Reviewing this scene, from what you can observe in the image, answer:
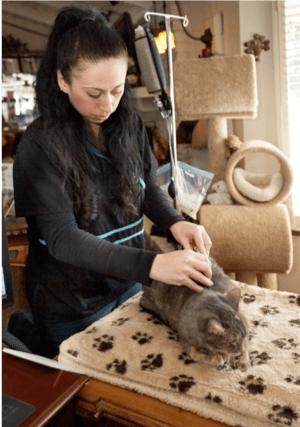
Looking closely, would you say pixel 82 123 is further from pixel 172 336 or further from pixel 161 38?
pixel 161 38

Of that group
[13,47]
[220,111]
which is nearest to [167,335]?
[220,111]

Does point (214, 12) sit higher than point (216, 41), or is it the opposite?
point (214, 12)

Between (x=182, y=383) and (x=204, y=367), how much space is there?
63 millimetres

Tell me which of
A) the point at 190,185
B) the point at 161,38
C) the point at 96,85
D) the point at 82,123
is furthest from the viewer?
the point at 161,38

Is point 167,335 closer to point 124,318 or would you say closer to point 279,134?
point 124,318

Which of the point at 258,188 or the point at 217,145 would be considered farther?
the point at 217,145

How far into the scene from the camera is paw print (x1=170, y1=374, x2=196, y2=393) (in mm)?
643

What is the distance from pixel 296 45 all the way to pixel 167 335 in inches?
69.1

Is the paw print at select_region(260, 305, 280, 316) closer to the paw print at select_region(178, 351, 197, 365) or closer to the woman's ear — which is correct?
the paw print at select_region(178, 351, 197, 365)

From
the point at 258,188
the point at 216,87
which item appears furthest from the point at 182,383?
the point at 216,87

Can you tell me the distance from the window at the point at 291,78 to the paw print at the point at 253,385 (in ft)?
5.04

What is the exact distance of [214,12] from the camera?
2256mm

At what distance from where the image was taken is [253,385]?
2.08 ft

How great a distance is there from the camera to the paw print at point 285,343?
0.74m
